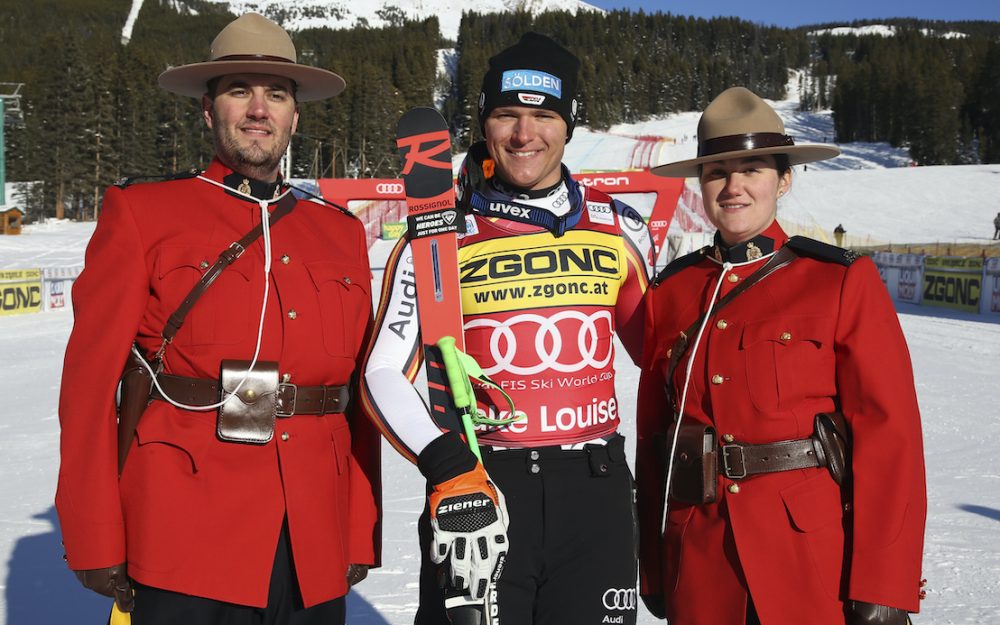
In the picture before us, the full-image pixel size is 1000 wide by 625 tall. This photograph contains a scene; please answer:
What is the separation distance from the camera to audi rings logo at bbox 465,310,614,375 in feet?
8.98

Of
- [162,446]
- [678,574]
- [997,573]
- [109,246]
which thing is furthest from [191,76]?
[997,573]

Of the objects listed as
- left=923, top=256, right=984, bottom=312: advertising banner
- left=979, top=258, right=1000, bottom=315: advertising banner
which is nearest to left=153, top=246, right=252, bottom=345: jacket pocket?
left=979, top=258, right=1000, bottom=315: advertising banner

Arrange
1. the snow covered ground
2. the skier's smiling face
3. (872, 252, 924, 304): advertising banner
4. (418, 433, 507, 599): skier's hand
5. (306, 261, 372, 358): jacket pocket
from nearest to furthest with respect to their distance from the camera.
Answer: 1. (418, 433, 507, 599): skier's hand
2. (306, 261, 372, 358): jacket pocket
3. the skier's smiling face
4. the snow covered ground
5. (872, 252, 924, 304): advertising banner

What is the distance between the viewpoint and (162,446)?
7.94 feet

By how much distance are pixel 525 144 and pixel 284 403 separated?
1170 mm

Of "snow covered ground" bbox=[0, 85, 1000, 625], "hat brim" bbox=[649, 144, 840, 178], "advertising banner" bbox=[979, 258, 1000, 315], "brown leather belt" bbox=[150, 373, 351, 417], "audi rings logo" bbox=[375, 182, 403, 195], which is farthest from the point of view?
"audi rings logo" bbox=[375, 182, 403, 195]

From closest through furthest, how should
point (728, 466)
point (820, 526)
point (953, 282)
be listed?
1. point (820, 526)
2. point (728, 466)
3. point (953, 282)

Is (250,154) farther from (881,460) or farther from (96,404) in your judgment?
(881,460)

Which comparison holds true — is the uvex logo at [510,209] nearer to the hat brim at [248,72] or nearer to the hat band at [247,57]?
the hat brim at [248,72]

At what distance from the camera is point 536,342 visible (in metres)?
2.75

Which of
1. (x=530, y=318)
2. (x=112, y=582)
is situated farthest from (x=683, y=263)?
(x=112, y=582)

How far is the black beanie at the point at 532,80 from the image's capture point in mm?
2869

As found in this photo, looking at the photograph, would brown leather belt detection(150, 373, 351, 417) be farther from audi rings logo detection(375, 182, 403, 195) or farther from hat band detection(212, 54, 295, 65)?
audi rings logo detection(375, 182, 403, 195)

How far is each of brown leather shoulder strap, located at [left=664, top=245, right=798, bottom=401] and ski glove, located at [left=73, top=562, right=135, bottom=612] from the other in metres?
1.74
